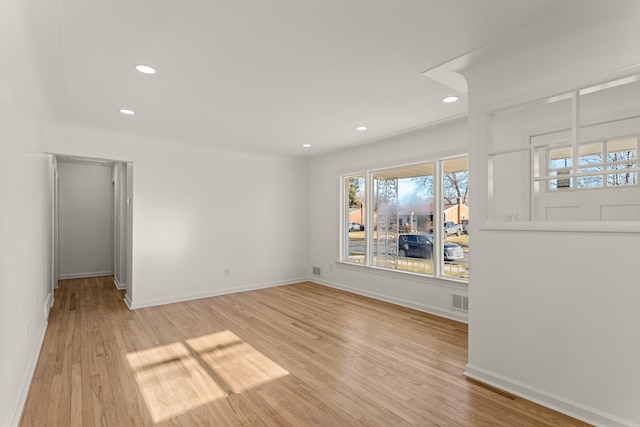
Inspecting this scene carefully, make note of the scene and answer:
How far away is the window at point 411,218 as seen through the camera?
4.21 meters

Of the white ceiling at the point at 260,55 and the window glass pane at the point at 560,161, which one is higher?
the white ceiling at the point at 260,55

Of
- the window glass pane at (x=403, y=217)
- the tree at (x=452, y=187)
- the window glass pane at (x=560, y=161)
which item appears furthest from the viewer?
the window glass pane at (x=403, y=217)

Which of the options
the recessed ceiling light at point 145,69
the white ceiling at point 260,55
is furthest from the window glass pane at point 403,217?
the recessed ceiling light at point 145,69

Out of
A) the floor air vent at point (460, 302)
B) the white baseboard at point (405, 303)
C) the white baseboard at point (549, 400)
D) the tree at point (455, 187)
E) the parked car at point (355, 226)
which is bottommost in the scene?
the white baseboard at point (405, 303)

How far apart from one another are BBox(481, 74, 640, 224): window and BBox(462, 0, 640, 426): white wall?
0.49 ft

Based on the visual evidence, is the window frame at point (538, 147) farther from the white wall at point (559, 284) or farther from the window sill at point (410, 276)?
the window sill at point (410, 276)

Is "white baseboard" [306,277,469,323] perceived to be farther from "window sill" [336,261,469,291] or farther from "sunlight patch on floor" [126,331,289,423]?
"sunlight patch on floor" [126,331,289,423]

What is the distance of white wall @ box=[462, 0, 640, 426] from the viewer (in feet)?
6.11

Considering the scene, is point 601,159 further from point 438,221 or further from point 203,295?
point 203,295

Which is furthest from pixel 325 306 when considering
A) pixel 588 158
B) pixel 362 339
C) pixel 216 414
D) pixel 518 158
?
pixel 588 158

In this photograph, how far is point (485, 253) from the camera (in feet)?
8.15

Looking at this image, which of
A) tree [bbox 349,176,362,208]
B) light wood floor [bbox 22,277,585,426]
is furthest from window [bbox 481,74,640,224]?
tree [bbox 349,176,362,208]

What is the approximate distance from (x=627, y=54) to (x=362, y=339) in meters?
3.06

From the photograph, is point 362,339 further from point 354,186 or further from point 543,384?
point 354,186
